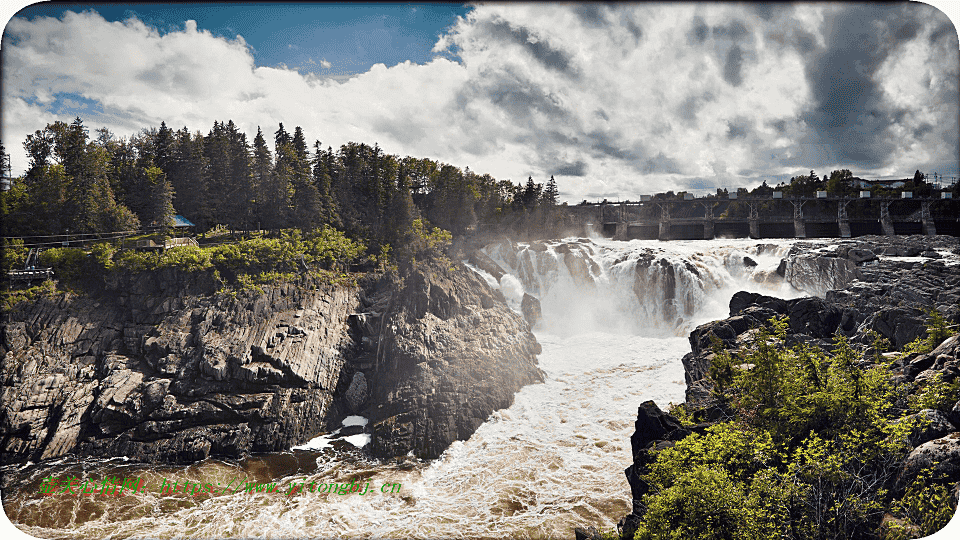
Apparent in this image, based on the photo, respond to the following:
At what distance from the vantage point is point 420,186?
34438 mm

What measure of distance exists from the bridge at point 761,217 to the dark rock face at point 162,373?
2829cm

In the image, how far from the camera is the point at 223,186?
2638 centimetres

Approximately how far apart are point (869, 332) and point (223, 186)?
99.7ft

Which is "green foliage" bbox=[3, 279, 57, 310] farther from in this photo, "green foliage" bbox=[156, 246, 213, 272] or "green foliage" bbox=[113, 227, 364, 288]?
"green foliage" bbox=[156, 246, 213, 272]

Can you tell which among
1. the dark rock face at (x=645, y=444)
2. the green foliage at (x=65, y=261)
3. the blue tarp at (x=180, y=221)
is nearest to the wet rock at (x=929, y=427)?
the dark rock face at (x=645, y=444)

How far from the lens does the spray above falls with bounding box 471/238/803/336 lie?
1016 inches

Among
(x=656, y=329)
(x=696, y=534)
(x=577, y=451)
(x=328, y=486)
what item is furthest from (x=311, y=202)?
(x=696, y=534)

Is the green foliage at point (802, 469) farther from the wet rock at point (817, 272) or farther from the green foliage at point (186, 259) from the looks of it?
the green foliage at point (186, 259)

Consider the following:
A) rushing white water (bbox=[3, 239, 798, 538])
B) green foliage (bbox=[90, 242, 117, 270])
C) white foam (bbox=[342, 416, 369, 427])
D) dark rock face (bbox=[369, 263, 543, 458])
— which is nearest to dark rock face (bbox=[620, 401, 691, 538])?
rushing white water (bbox=[3, 239, 798, 538])

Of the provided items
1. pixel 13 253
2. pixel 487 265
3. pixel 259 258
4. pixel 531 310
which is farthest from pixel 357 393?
pixel 487 265

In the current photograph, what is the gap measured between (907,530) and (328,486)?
1324 cm

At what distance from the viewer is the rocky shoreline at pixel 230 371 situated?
1488 centimetres

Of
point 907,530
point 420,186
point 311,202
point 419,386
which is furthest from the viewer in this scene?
point 420,186

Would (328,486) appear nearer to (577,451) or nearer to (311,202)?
(577,451)
